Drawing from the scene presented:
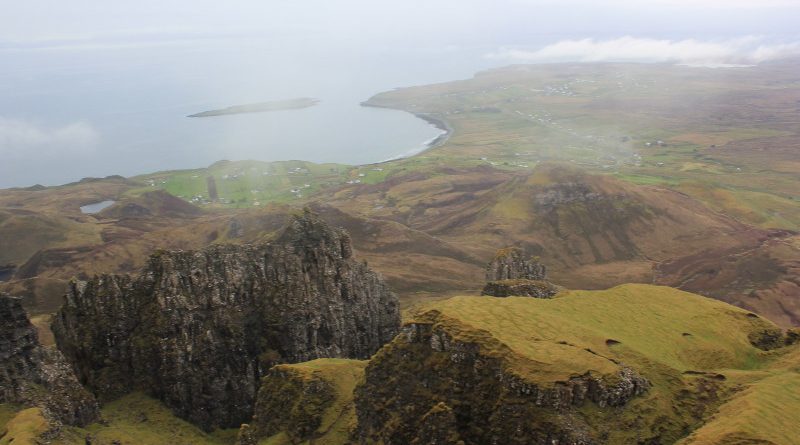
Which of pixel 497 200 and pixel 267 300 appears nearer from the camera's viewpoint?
pixel 267 300

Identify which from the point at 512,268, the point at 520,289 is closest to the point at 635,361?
the point at 520,289

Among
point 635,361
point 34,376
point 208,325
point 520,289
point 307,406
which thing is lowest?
point 307,406

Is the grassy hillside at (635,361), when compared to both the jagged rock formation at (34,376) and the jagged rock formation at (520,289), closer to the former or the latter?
the jagged rock formation at (520,289)

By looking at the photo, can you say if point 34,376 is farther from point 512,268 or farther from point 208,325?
point 512,268

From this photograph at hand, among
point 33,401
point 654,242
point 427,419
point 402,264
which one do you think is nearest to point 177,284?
point 33,401

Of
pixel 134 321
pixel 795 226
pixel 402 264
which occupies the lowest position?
pixel 795 226

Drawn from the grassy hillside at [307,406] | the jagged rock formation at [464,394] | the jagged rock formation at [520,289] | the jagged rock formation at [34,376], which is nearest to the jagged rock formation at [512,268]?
the jagged rock formation at [520,289]

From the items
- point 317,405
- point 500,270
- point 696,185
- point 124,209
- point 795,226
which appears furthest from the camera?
point 124,209

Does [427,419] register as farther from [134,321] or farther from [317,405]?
[134,321]
